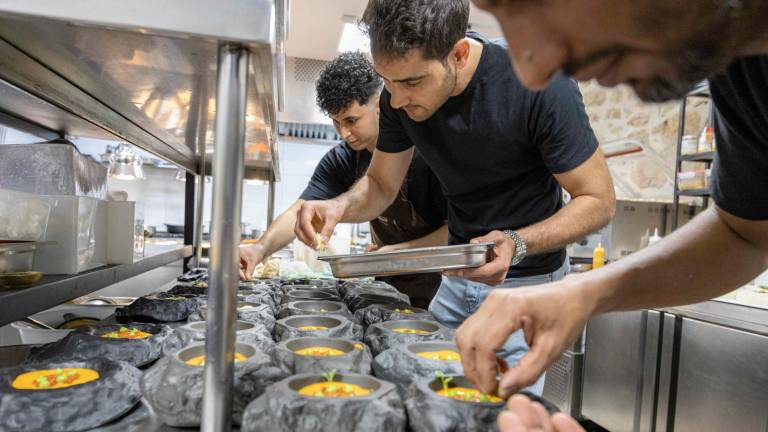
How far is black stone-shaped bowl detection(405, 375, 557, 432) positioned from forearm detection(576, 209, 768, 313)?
388mm

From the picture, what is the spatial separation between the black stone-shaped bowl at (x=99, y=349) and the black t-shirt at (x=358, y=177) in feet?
5.09

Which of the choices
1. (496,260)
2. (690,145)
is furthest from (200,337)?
(690,145)

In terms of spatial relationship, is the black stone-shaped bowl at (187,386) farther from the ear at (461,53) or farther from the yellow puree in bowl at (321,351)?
the ear at (461,53)

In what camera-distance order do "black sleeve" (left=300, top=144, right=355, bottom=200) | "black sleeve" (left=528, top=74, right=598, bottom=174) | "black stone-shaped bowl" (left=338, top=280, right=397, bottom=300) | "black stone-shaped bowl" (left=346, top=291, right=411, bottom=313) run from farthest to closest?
"black sleeve" (left=300, top=144, right=355, bottom=200) < "black stone-shaped bowl" (left=338, top=280, right=397, bottom=300) < "black stone-shaped bowl" (left=346, top=291, right=411, bottom=313) < "black sleeve" (left=528, top=74, right=598, bottom=174)

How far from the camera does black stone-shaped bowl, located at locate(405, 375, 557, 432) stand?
0.72 m

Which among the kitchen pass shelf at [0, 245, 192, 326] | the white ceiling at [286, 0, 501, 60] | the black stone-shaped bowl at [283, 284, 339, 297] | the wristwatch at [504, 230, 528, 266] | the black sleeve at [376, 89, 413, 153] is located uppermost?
the white ceiling at [286, 0, 501, 60]

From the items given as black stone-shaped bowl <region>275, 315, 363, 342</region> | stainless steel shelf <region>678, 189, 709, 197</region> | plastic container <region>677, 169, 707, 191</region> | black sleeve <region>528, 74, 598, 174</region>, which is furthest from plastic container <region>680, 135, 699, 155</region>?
black stone-shaped bowl <region>275, 315, 363, 342</region>

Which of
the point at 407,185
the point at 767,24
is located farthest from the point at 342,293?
the point at 767,24

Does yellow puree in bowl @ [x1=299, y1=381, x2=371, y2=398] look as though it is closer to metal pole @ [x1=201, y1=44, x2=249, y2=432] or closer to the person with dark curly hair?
metal pole @ [x1=201, y1=44, x2=249, y2=432]

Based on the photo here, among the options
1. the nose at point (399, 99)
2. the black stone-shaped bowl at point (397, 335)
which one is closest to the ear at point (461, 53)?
the nose at point (399, 99)

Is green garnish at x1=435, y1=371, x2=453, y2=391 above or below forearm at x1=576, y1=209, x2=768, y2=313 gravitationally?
below

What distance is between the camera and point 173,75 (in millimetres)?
932

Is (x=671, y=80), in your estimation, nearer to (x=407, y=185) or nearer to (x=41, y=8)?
(x=41, y=8)

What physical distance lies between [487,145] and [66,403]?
1306mm
